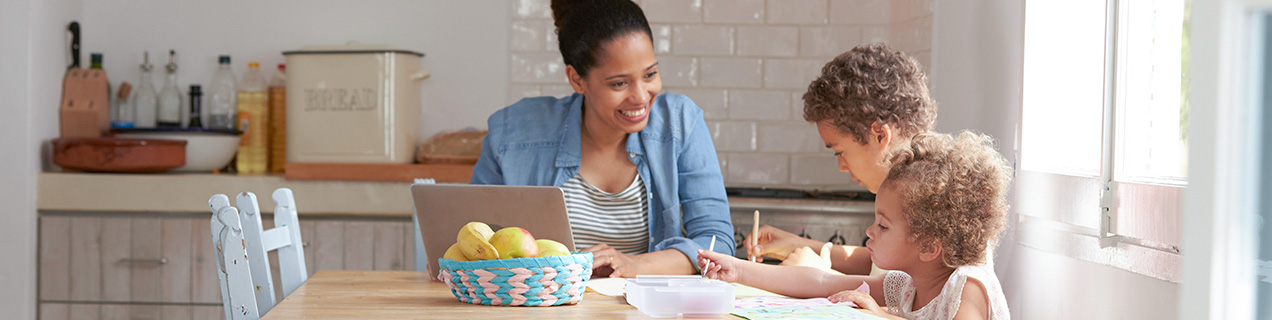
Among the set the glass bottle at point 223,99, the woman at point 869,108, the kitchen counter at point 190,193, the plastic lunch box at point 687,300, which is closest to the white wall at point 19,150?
the kitchen counter at point 190,193

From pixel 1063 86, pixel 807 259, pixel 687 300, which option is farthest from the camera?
pixel 1063 86

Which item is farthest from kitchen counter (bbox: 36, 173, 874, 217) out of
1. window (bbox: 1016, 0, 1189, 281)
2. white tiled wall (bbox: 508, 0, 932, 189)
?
window (bbox: 1016, 0, 1189, 281)

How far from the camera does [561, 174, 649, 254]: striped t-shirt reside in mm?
2049

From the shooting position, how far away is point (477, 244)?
1.29 m

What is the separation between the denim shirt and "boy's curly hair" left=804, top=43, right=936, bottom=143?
44cm

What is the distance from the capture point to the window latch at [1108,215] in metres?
1.53

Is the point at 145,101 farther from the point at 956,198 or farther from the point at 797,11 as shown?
the point at 956,198

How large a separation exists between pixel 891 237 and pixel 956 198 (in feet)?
0.37

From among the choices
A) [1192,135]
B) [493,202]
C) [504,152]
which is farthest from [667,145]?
[1192,135]

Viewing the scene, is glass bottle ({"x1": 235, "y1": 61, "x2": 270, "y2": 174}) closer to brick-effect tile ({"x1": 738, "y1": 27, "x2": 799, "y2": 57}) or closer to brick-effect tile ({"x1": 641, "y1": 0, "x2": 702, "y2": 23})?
brick-effect tile ({"x1": 641, "y1": 0, "x2": 702, "y2": 23})

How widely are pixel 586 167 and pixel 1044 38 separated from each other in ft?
3.23

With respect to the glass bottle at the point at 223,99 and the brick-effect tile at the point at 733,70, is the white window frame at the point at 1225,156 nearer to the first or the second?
the brick-effect tile at the point at 733,70

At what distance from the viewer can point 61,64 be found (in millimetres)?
3289

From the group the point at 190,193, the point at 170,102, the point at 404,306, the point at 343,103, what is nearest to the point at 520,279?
the point at 404,306
